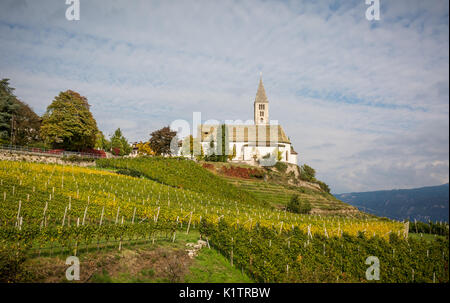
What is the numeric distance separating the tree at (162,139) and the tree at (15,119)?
71.4 ft

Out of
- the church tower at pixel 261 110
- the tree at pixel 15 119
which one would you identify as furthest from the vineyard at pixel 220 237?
the church tower at pixel 261 110

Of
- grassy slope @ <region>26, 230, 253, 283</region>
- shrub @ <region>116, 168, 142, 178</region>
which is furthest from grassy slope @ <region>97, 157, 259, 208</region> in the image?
grassy slope @ <region>26, 230, 253, 283</region>

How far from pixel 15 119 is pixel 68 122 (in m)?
8.44

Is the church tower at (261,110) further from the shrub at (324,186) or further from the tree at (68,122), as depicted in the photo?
the tree at (68,122)

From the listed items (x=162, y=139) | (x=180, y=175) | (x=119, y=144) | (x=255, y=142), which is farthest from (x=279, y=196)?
(x=119, y=144)

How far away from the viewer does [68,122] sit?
45.0 meters

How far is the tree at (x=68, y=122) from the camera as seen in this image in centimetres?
4475

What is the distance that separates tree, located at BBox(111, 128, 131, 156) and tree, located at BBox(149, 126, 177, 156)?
1910cm

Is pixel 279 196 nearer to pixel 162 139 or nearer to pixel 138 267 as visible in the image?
pixel 162 139

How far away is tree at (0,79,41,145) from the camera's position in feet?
140

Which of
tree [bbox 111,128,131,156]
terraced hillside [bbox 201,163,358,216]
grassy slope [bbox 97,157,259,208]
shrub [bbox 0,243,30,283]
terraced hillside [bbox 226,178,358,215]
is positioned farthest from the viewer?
tree [bbox 111,128,131,156]

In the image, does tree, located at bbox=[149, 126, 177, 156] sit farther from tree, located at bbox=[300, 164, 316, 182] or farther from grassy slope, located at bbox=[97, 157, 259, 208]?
tree, located at bbox=[300, 164, 316, 182]
